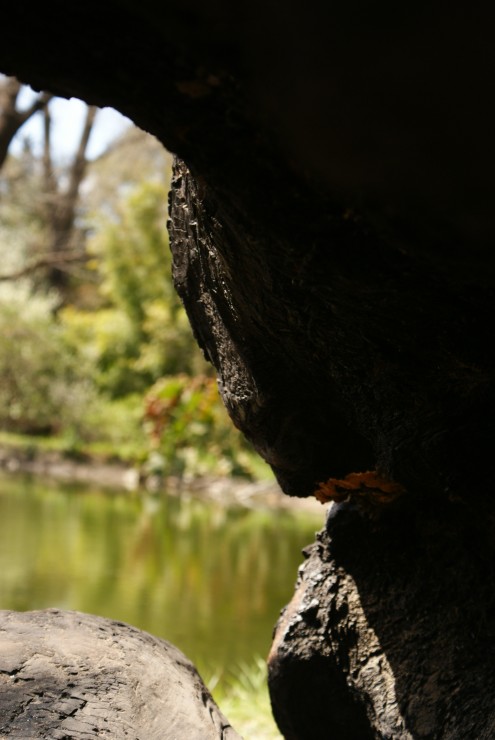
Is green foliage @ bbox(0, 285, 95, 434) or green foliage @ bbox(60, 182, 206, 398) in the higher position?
green foliage @ bbox(60, 182, 206, 398)

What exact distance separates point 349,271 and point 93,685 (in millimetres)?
911

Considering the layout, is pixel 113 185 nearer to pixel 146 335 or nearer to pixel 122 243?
pixel 122 243

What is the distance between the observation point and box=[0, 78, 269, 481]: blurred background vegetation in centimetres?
1125

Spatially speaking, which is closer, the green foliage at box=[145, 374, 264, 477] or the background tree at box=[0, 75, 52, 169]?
the background tree at box=[0, 75, 52, 169]

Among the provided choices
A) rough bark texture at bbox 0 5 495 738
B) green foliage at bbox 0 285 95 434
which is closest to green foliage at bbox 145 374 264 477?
green foliage at bbox 0 285 95 434

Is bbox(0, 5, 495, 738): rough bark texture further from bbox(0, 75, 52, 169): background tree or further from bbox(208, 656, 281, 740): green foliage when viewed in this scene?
bbox(0, 75, 52, 169): background tree

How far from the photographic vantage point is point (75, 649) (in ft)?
5.07

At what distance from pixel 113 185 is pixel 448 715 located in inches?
710

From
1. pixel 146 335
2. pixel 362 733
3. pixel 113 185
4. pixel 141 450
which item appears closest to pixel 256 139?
pixel 362 733

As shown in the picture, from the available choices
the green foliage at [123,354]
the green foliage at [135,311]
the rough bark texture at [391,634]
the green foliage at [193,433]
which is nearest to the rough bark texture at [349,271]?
the rough bark texture at [391,634]

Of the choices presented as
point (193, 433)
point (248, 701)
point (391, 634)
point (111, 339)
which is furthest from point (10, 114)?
point (111, 339)

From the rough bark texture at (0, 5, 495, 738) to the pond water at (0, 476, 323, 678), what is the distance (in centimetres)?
170

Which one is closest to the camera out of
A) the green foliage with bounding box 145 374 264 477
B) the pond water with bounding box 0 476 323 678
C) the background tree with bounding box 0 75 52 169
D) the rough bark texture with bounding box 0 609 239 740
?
the rough bark texture with bounding box 0 609 239 740

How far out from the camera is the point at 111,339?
16.0 metres
